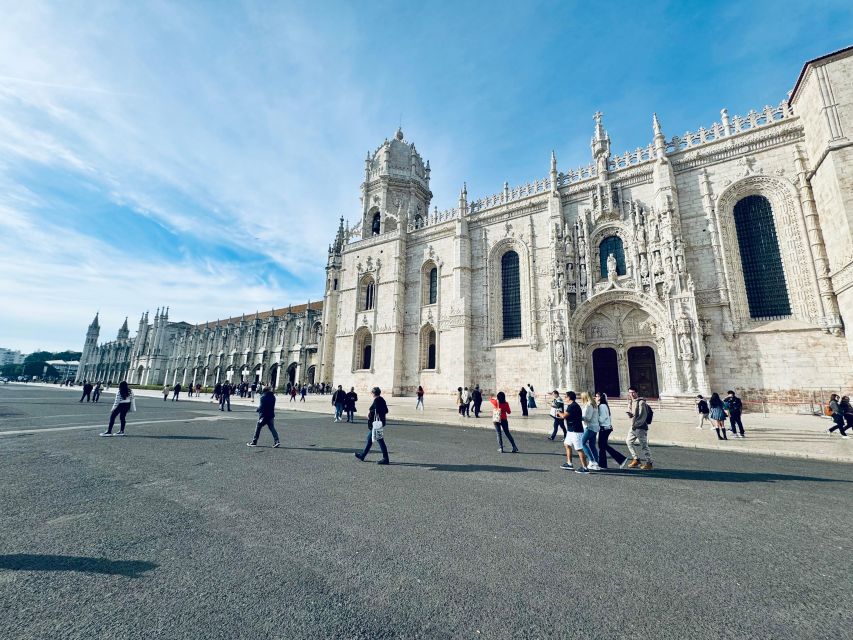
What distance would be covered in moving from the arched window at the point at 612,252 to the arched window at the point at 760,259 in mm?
5181

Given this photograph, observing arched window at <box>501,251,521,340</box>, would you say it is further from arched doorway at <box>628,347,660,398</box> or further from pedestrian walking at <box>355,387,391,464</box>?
pedestrian walking at <box>355,387,391,464</box>

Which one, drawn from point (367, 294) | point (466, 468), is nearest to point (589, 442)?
point (466, 468)

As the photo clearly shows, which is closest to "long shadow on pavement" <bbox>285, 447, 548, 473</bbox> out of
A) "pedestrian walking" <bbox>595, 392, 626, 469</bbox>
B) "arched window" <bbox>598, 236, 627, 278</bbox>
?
"pedestrian walking" <bbox>595, 392, 626, 469</bbox>

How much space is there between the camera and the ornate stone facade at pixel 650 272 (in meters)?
14.7

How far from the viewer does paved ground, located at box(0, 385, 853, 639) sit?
7.43 ft

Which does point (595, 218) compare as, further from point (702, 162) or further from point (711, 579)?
point (711, 579)

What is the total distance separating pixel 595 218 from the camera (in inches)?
792

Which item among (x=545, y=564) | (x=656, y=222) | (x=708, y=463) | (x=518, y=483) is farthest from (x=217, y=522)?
(x=656, y=222)

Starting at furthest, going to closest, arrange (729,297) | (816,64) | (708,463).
Result: 1. (729,297)
2. (816,64)
3. (708,463)

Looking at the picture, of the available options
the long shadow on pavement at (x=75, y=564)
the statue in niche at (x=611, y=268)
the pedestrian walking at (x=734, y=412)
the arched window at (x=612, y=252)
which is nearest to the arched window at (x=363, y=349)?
the arched window at (x=612, y=252)

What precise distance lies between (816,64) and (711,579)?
2329 centimetres

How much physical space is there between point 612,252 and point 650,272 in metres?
2.71

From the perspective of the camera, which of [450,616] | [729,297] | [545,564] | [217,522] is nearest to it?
[450,616]

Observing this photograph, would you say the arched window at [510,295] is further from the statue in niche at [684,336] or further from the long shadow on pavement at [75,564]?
the long shadow on pavement at [75,564]
